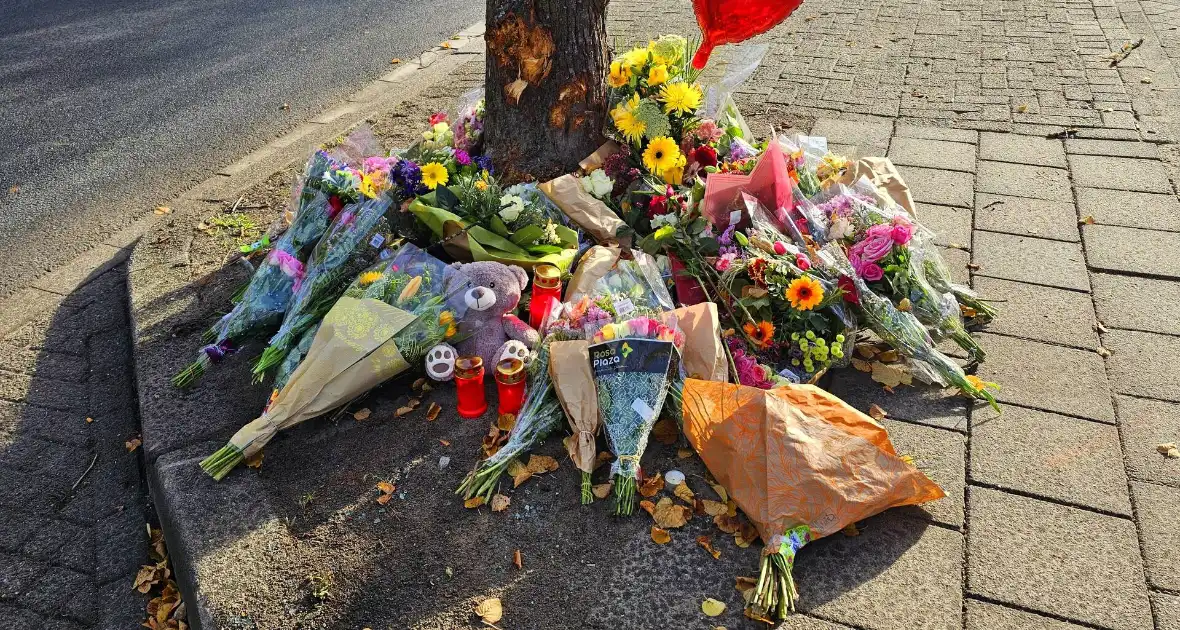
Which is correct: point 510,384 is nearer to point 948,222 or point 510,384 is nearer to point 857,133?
point 948,222

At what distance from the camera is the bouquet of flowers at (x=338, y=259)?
3080 mm

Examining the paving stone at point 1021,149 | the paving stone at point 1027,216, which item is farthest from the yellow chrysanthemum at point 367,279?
the paving stone at point 1021,149

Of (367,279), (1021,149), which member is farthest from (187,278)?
(1021,149)

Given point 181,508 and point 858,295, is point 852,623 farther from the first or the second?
point 181,508

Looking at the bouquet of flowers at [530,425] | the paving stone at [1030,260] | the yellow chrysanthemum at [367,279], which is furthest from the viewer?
the paving stone at [1030,260]

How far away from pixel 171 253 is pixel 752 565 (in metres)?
3.19

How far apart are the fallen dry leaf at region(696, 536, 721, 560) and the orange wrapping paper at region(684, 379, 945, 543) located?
0.15 metres

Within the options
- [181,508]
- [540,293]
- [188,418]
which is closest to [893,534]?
[540,293]

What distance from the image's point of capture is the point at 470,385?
274 centimetres

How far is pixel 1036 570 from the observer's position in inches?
90.4

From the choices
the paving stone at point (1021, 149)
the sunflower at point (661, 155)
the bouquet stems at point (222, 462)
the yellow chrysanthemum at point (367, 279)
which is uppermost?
the sunflower at point (661, 155)

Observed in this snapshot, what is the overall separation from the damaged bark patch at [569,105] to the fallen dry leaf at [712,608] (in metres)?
2.20

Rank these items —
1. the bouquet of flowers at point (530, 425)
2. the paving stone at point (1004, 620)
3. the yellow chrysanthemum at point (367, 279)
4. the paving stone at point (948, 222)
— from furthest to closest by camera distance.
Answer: the paving stone at point (948, 222) → the yellow chrysanthemum at point (367, 279) → the bouquet of flowers at point (530, 425) → the paving stone at point (1004, 620)

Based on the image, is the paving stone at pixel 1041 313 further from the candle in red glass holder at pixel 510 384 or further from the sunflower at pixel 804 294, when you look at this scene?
the candle in red glass holder at pixel 510 384
